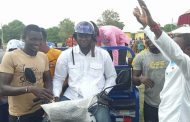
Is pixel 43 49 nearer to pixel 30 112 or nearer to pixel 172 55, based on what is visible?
pixel 30 112

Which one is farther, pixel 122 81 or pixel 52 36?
pixel 52 36

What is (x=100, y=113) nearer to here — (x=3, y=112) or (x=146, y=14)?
(x=146, y=14)

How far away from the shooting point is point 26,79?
156 inches

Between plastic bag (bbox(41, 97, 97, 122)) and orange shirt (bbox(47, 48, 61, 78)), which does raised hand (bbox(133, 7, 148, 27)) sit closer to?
plastic bag (bbox(41, 97, 97, 122))

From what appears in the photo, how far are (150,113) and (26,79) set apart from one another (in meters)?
1.89

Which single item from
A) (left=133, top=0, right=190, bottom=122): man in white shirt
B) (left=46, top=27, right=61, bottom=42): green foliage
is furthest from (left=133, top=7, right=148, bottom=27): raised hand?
(left=46, top=27, right=61, bottom=42): green foliage

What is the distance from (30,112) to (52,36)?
213 feet

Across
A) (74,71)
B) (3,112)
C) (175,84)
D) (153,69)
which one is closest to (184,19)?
(153,69)

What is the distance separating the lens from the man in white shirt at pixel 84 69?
4289 mm

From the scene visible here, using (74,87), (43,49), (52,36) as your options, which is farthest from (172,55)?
(52,36)

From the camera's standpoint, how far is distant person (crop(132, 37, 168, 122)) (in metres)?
4.70

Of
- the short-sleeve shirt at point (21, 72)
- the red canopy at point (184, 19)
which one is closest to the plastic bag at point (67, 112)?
the short-sleeve shirt at point (21, 72)

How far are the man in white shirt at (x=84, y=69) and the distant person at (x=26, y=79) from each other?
8.3 inches

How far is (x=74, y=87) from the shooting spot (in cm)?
430
